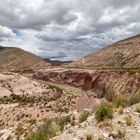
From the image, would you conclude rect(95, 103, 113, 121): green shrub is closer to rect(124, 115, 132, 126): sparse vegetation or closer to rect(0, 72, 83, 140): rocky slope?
rect(124, 115, 132, 126): sparse vegetation

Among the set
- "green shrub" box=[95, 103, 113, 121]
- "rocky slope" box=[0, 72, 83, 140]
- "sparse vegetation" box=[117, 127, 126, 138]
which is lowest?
"rocky slope" box=[0, 72, 83, 140]

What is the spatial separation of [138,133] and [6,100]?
203 ft

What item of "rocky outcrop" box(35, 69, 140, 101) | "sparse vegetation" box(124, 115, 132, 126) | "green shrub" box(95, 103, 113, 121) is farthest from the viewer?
"rocky outcrop" box(35, 69, 140, 101)

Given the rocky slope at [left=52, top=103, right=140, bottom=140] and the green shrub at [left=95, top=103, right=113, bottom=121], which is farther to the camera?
the green shrub at [left=95, top=103, right=113, bottom=121]

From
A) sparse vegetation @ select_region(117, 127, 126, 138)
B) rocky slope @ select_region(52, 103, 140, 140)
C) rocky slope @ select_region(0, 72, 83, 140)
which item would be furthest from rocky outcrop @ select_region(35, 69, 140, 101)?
sparse vegetation @ select_region(117, 127, 126, 138)

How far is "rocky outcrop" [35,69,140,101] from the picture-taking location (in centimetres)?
5812

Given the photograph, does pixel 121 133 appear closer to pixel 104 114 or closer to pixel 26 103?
pixel 104 114

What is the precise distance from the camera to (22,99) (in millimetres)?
74500

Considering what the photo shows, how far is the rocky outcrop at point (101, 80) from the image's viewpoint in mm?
58125

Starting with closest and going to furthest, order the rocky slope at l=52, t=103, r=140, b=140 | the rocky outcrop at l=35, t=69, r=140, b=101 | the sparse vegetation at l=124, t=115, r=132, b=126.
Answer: the rocky slope at l=52, t=103, r=140, b=140 → the sparse vegetation at l=124, t=115, r=132, b=126 → the rocky outcrop at l=35, t=69, r=140, b=101

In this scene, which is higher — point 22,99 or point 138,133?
point 138,133

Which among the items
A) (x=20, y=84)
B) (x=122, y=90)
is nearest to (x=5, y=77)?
(x=20, y=84)

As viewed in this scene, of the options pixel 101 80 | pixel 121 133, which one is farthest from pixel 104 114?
pixel 101 80

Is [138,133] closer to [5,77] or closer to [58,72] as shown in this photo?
[5,77]
